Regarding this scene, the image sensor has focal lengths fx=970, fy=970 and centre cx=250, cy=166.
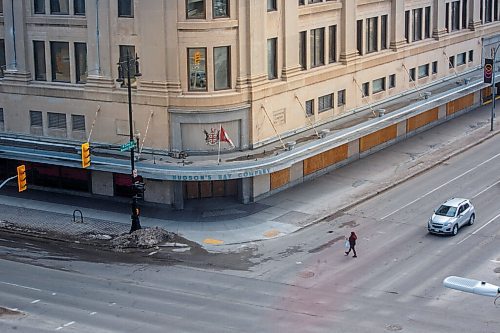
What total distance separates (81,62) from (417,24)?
30260 mm

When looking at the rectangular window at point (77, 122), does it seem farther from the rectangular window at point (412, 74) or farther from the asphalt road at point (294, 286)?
the rectangular window at point (412, 74)

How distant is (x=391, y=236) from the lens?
51.3 metres

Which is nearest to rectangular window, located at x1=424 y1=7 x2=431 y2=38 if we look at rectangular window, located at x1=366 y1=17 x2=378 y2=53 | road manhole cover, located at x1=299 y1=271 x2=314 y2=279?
rectangular window, located at x1=366 y1=17 x2=378 y2=53

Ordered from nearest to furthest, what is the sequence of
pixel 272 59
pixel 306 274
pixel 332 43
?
pixel 306 274 → pixel 272 59 → pixel 332 43

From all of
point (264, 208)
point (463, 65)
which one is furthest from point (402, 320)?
point (463, 65)

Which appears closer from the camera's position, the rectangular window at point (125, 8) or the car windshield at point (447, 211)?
the car windshield at point (447, 211)

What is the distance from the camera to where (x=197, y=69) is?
2190 inches

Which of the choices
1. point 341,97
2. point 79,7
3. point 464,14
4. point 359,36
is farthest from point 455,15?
point 79,7

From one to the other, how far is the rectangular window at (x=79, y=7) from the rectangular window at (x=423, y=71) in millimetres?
30697

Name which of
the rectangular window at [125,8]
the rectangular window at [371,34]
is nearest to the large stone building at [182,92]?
the rectangular window at [125,8]

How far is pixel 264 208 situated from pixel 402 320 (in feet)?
60.5

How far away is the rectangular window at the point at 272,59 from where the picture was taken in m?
59.5

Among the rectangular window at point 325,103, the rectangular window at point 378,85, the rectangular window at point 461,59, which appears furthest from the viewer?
the rectangular window at point 461,59

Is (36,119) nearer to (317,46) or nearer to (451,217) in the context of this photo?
(317,46)
